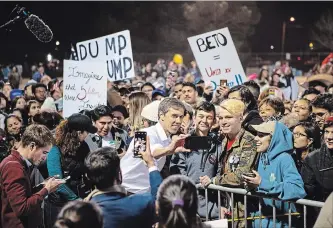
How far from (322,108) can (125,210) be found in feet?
14.6

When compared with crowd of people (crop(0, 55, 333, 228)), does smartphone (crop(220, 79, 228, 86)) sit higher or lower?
higher

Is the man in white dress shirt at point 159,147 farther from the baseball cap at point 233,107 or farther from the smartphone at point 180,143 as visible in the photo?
the baseball cap at point 233,107

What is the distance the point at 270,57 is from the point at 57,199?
4640 centimetres

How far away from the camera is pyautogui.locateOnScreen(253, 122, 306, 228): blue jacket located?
5.30 metres

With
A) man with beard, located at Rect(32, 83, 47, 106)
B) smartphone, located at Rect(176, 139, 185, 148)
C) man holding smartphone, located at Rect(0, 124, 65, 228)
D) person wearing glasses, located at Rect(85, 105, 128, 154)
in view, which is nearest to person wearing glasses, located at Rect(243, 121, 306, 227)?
smartphone, located at Rect(176, 139, 185, 148)

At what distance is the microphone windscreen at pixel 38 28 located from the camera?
A: 9.32 metres

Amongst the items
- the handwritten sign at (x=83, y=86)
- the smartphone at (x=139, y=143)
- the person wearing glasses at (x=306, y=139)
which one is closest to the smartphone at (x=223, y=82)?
the handwritten sign at (x=83, y=86)

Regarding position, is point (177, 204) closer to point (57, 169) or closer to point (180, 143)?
point (180, 143)

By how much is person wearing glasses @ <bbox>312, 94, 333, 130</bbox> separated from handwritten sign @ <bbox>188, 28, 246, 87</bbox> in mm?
2673

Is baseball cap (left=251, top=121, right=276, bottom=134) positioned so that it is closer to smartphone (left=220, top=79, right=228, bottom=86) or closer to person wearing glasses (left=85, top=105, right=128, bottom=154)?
person wearing glasses (left=85, top=105, right=128, bottom=154)

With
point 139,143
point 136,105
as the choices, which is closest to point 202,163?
point 139,143

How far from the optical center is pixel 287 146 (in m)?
5.62

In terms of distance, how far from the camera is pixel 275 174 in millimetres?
5520

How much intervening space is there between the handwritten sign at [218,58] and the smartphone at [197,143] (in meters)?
4.60
